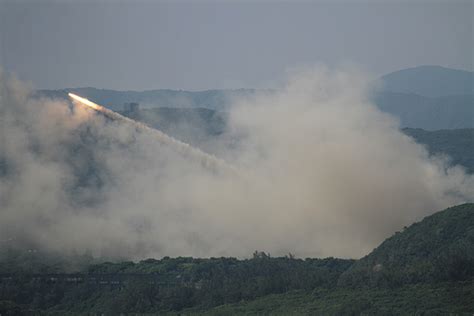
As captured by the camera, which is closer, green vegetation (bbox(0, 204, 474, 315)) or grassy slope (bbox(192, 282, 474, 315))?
grassy slope (bbox(192, 282, 474, 315))

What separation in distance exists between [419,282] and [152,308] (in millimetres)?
25260

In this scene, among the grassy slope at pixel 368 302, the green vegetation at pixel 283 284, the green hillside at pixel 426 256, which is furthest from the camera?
the green hillside at pixel 426 256

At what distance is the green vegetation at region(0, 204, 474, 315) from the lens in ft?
241

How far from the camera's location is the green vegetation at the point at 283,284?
2889 inches

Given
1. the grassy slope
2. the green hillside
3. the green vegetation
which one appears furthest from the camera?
the green hillside

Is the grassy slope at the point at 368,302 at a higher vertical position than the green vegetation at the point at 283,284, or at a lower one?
lower

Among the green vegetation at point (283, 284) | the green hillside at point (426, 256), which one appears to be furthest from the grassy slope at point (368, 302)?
the green hillside at point (426, 256)

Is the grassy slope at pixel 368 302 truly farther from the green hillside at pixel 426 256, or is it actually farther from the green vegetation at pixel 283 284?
the green hillside at pixel 426 256

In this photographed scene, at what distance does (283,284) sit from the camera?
286 feet

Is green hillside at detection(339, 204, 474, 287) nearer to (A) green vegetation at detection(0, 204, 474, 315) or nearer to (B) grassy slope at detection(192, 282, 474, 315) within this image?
(A) green vegetation at detection(0, 204, 474, 315)

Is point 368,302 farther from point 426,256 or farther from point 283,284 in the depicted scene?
point 426,256

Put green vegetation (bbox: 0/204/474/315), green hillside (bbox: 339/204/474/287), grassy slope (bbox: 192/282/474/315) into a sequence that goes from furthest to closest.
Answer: green hillside (bbox: 339/204/474/287) < green vegetation (bbox: 0/204/474/315) < grassy slope (bbox: 192/282/474/315)

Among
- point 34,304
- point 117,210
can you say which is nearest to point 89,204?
point 117,210

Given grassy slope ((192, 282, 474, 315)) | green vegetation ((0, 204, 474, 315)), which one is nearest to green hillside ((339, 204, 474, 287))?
green vegetation ((0, 204, 474, 315))
